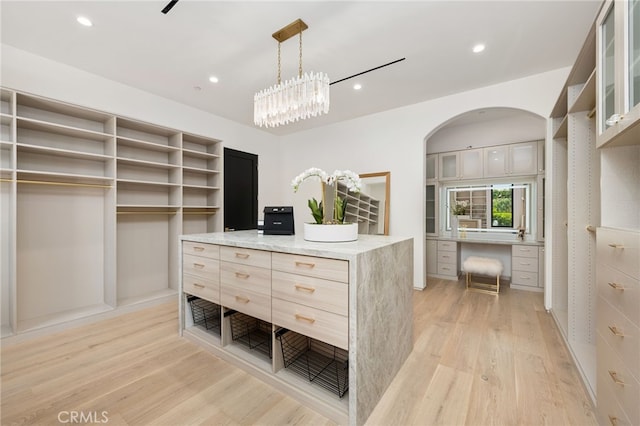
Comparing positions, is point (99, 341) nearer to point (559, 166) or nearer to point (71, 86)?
point (71, 86)

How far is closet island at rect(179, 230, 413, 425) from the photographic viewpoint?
141 centimetres

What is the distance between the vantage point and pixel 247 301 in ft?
6.15

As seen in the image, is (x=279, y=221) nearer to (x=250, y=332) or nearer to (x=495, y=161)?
(x=250, y=332)

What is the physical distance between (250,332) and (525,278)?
4045 mm

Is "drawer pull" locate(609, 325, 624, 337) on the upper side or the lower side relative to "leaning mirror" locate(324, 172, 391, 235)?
lower

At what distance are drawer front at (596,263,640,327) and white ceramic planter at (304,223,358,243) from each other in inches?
52.7

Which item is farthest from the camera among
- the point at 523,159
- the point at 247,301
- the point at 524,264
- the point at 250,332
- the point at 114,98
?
the point at 523,159

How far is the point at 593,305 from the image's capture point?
2.07 metres

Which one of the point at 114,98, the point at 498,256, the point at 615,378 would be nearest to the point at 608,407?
the point at 615,378

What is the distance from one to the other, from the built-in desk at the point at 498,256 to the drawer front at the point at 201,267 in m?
3.81

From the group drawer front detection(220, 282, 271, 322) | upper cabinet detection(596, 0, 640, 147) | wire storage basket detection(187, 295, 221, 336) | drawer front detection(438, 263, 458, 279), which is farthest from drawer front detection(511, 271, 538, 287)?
wire storage basket detection(187, 295, 221, 336)

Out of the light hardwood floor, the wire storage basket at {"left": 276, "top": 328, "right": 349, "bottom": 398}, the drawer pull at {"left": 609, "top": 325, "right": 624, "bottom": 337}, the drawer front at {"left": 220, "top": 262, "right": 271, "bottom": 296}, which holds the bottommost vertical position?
the light hardwood floor

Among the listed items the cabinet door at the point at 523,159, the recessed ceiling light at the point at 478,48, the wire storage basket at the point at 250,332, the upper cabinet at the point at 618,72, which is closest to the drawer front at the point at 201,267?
the wire storage basket at the point at 250,332

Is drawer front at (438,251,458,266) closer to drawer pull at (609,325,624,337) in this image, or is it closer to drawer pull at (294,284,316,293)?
drawer pull at (609,325,624,337)
